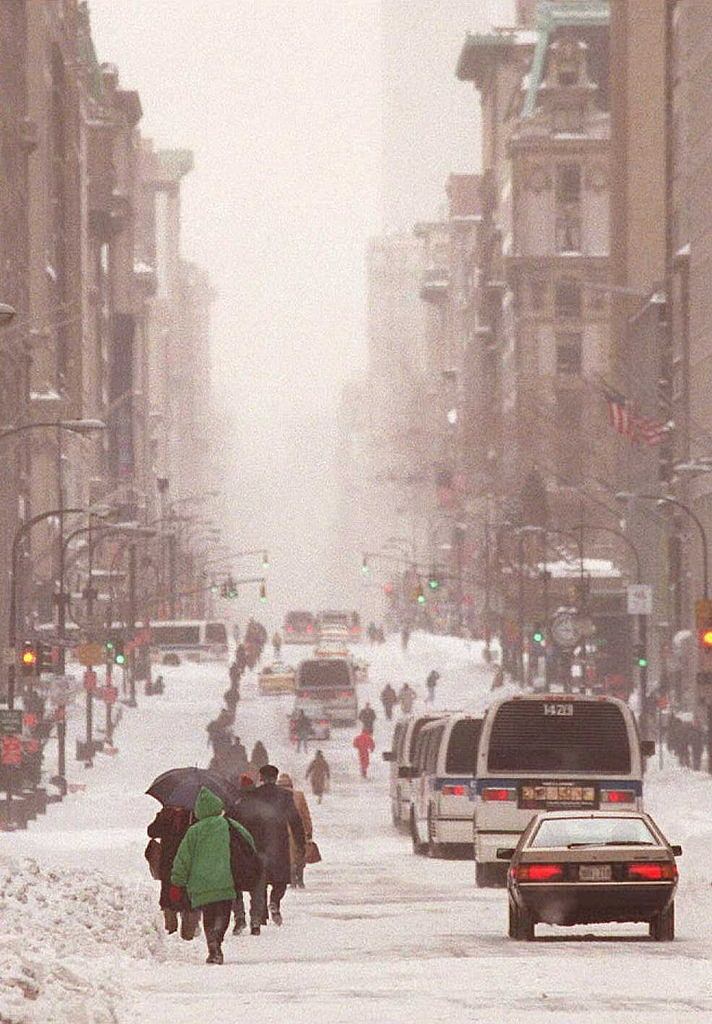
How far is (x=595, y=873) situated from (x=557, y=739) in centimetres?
1242

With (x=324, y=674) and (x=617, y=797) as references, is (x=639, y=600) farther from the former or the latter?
(x=617, y=797)

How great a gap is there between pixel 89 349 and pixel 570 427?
1520 inches

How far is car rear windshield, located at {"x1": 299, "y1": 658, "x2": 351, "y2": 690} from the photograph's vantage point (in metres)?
100

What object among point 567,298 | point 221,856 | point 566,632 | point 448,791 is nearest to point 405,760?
point 448,791

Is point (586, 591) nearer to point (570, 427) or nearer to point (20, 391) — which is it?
point (20, 391)

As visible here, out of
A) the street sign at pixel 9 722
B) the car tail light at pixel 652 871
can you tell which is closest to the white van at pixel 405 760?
the street sign at pixel 9 722

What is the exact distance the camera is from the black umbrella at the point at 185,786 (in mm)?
22812

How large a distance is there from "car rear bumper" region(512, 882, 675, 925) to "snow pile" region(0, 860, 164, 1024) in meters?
3.02

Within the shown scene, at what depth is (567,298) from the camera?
7549 inches

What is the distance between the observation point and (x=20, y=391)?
126m

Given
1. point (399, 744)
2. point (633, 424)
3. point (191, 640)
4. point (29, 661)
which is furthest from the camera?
point (191, 640)

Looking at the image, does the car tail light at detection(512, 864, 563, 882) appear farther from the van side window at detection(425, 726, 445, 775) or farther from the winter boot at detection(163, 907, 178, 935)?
the van side window at detection(425, 726, 445, 775)

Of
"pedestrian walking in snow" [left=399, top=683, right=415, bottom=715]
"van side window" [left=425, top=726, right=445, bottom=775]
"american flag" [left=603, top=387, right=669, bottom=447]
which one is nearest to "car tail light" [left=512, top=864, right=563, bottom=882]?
"van side window" [left=425, top=726, right=445, bottom=775]

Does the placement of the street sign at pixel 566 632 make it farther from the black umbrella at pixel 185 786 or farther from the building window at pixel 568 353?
the building window at pixel 568 353
